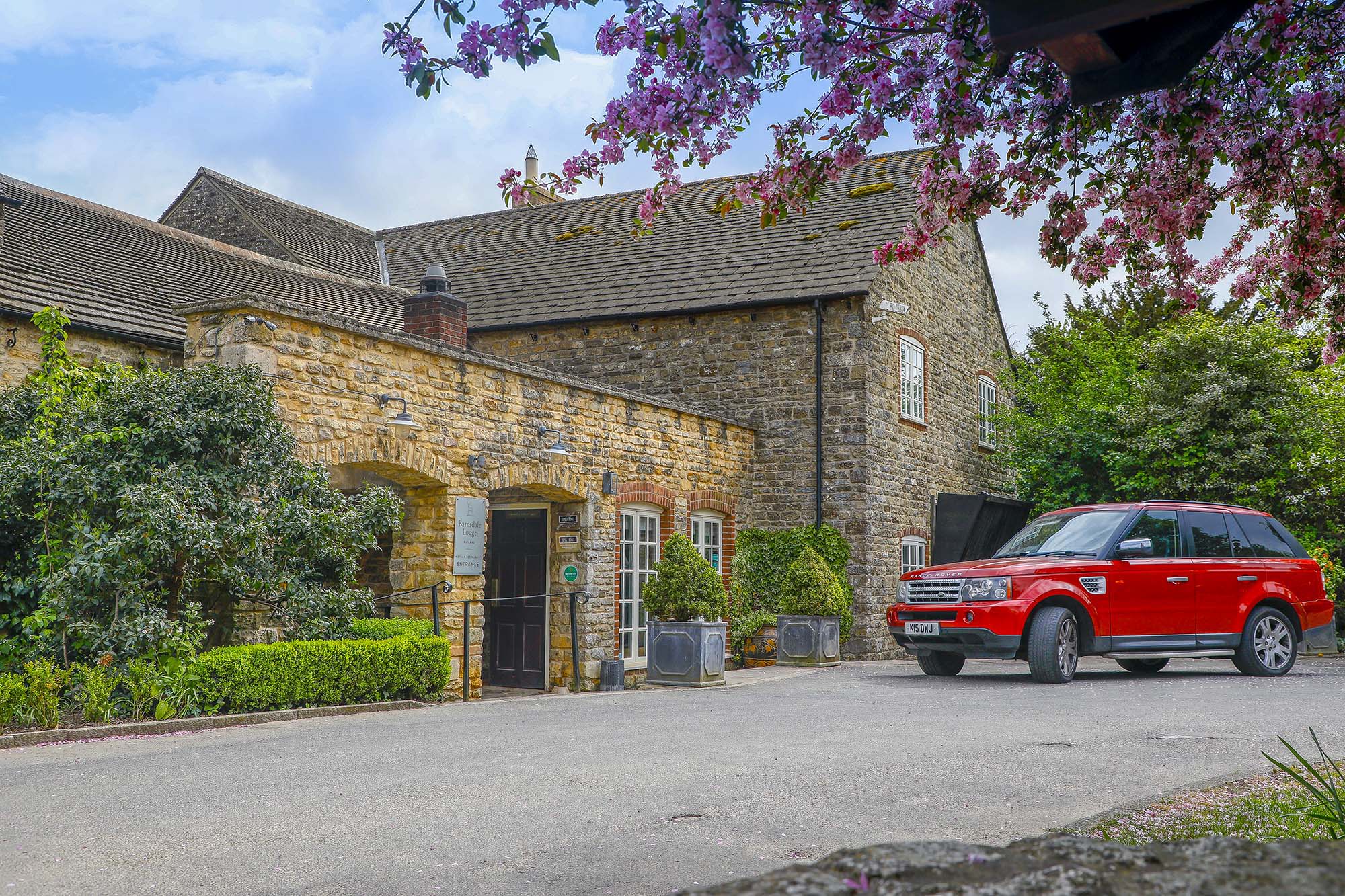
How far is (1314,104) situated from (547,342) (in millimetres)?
15046

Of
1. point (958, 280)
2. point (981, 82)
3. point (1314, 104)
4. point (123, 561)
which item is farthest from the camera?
point (958, 280)

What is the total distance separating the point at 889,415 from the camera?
17.6 m

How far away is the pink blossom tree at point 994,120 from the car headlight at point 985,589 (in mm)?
5058

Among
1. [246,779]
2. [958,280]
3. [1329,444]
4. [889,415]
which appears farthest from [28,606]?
[1329,444]

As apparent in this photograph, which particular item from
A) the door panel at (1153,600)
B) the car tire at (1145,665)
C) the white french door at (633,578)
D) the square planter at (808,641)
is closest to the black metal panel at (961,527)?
the square planter at (808,641)

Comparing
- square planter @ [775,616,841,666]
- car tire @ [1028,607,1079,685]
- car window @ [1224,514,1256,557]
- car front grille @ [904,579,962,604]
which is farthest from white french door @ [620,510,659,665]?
car window @ [1224,514,1256,557]

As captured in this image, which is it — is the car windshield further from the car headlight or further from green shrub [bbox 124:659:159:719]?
green shrub [bbox 124:659:159:719]

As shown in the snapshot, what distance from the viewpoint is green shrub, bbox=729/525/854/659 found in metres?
16.6

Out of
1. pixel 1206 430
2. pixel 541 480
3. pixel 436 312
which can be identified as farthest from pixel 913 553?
pixel 436 312

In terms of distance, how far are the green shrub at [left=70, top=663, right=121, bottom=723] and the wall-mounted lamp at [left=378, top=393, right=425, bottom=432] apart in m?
3.60

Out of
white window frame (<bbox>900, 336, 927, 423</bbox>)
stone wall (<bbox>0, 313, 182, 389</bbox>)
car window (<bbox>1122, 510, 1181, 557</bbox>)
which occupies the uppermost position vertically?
white window frame (<bbox>900, 336, 927, 423</bbox>)

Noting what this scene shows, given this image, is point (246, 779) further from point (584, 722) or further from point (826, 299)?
point (826, 299)

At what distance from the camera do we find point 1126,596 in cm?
1158

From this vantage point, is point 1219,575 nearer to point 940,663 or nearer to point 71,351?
point 940,663
